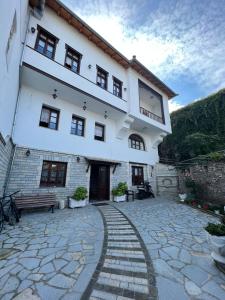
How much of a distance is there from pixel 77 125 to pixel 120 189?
512 centimetres

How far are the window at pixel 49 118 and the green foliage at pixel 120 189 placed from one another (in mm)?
5506

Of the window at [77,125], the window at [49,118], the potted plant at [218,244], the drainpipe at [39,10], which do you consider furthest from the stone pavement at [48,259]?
the drainpipe at [39,10]

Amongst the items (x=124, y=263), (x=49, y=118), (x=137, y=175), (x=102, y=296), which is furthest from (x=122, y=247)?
(x=137, y=175)

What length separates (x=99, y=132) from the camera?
10.5m

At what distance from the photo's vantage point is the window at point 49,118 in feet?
26.3

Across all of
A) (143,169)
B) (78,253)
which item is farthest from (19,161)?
(143,169)

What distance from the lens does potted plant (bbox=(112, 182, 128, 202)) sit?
974 cm

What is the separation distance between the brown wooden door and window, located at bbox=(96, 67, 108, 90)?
554 centimetres

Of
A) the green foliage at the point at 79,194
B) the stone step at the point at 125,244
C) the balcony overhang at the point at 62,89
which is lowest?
the stone step at the point at 125,244

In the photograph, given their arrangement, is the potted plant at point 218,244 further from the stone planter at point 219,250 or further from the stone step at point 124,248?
the stone step at point 124,248

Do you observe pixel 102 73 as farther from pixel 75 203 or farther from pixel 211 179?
pixel 211 179

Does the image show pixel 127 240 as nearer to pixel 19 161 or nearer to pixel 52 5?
pixel 19 161

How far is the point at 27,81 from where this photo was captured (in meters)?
7.35

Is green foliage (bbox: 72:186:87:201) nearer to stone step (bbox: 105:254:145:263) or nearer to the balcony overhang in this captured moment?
stone step (bbox: 105:254:145:263)
